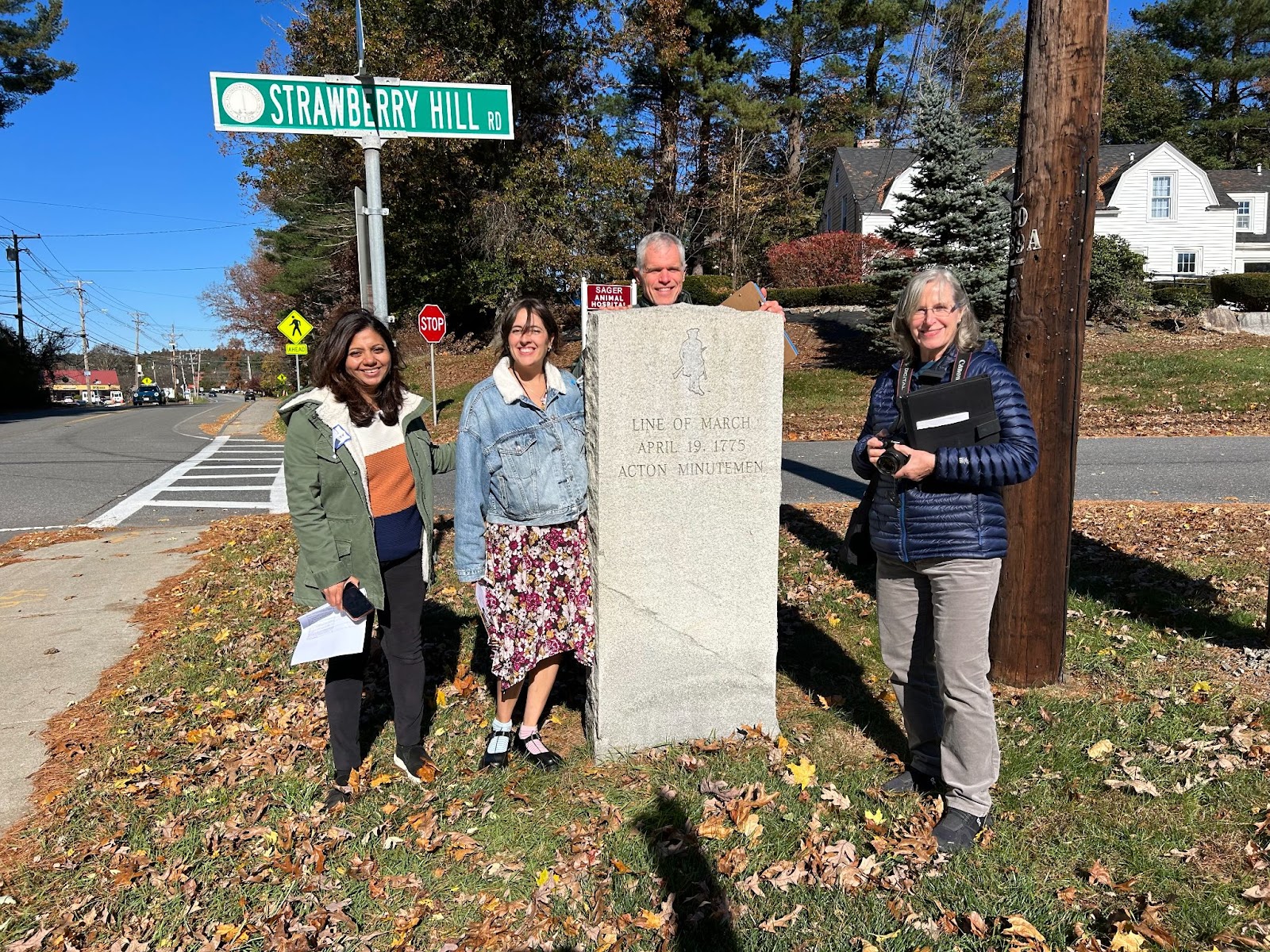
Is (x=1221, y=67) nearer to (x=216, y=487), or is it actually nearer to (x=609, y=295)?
(x=609, y=295)

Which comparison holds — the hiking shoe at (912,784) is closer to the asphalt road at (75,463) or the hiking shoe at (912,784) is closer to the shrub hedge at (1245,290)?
the asphalt road at (75,463)

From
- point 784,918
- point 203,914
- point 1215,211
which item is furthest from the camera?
point 1215,211

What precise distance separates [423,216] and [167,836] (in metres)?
25.5

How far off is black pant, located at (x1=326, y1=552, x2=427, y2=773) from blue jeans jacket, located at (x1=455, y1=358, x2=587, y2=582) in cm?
26

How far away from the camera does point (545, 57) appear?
24875 mm

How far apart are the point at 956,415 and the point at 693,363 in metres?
1.07

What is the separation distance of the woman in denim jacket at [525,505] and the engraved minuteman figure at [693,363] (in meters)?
0.49

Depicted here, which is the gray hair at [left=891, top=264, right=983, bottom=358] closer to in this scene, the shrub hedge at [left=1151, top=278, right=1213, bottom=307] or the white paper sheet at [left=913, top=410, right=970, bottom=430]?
the white paper sheet at [left=913, top=410, right=970, bottom=430]

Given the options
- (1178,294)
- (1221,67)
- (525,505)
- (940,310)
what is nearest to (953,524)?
(940,310)

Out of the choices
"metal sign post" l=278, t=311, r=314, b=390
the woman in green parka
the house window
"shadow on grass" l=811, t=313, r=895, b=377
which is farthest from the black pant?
the house window

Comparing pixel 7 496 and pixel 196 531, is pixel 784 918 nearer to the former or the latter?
pixel 196 531

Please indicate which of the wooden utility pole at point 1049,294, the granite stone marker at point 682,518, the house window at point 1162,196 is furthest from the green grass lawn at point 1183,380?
the house window at point 1162,196

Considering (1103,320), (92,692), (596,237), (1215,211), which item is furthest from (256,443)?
(1215,211)

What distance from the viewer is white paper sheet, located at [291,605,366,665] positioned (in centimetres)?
312
